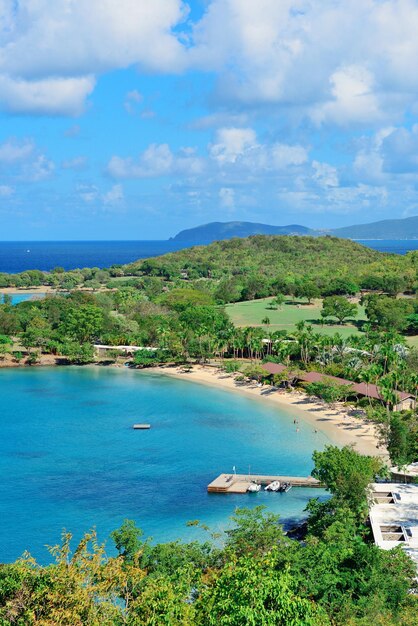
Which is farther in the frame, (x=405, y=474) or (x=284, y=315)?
(x=284, y=315)

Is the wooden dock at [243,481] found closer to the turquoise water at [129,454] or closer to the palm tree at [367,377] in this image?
the turquoise water at [129,454]

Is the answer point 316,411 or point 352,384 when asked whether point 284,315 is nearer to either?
point 352,384

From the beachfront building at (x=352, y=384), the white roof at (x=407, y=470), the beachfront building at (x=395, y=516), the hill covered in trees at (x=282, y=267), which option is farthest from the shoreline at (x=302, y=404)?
the hill covered in trees at (x=282, y=267)

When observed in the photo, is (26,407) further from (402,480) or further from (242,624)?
(242,624)

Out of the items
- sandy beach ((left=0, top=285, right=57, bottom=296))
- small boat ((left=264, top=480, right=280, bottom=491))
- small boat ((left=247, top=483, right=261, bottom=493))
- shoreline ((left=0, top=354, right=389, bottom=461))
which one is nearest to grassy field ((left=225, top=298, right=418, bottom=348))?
shoreline ((left=0, top=354, right=389, bottom=461))

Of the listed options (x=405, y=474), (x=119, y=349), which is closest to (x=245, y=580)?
(x=405, y=474)

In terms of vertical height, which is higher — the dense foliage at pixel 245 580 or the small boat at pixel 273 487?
the dense foliage at pixel 245 580

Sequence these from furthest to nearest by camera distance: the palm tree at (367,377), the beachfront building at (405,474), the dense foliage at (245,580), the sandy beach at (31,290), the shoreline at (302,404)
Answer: the sandy beach at (31,290)
the palm tree at (367,377)
the shoreline at (302,404)
the beachfront building at (405,474)
the dense foliage at (245,580)
